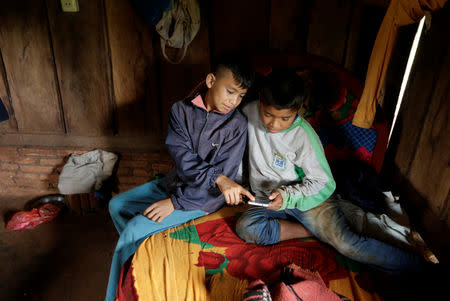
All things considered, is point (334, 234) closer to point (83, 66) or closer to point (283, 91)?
point (283, 91)

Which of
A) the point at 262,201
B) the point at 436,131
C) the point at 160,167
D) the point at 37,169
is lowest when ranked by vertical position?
the point at 37,169

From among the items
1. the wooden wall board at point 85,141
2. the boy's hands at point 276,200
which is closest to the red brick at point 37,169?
the wooden wall board at point 85,141

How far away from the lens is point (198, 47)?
2352mm

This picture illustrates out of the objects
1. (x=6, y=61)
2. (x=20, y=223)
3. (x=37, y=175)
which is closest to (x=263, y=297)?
(x=20, y=223)

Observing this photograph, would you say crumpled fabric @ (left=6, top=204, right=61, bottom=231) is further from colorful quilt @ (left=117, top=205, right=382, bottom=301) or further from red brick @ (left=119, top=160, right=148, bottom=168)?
colorful quilt @ (left=117, top=205, right=382, bottom=301)

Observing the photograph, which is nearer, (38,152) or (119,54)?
(119,54)

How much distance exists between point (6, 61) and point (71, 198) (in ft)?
4.65

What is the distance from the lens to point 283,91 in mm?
1462

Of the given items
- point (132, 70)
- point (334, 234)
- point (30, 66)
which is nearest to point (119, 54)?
point (132, 70)

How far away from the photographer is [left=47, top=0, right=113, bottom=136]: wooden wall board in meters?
2.43

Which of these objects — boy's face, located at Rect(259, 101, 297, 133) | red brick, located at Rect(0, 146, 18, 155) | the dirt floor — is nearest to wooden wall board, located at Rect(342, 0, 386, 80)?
boy's face, located at Rect(259, 101, 297, 133)

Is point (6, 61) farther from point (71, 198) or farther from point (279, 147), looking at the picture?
point (279, 147)

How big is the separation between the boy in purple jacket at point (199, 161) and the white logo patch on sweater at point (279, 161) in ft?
0.70

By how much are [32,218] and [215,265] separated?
2.08 metres
